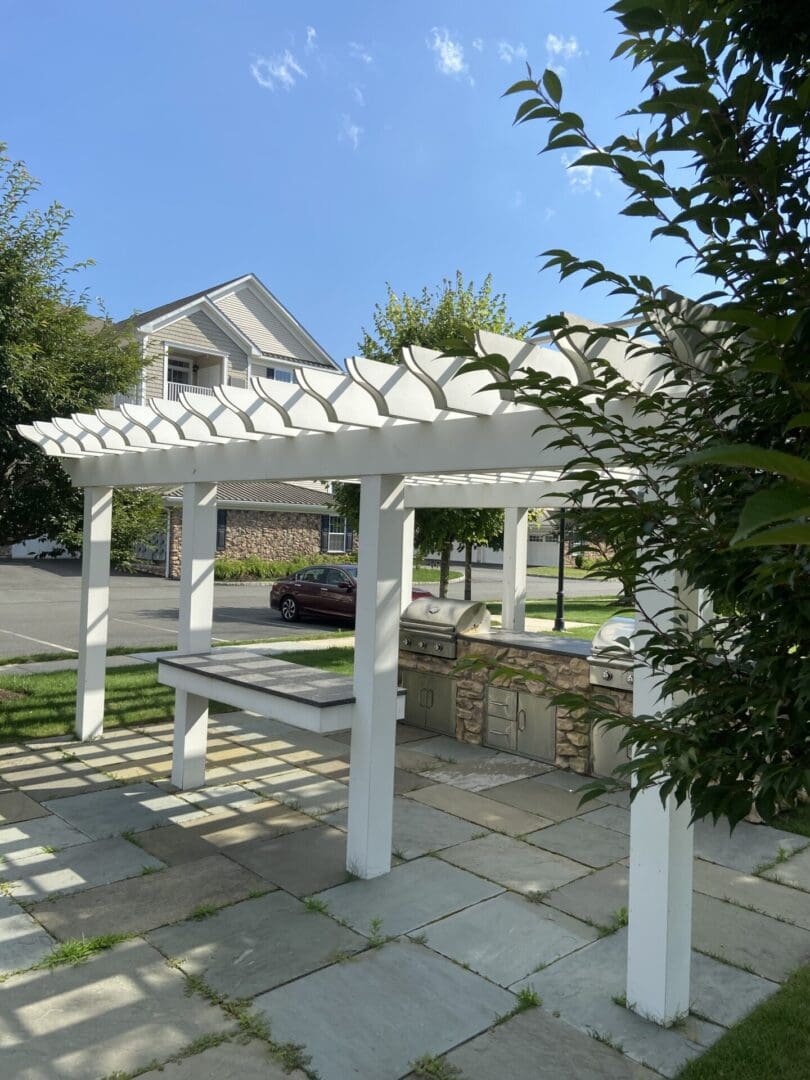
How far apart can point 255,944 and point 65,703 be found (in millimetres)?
5769

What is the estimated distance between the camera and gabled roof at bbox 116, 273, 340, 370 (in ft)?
88.7

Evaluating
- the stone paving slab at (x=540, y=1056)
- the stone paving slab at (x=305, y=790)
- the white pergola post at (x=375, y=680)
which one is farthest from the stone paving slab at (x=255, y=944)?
the stone paving slab at (x=305, y=790)

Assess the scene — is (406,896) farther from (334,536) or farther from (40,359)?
(334,536)

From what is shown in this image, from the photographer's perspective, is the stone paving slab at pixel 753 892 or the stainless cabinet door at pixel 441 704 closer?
the stone paving slab at pixel 753 892

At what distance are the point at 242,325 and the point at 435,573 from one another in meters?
12.4

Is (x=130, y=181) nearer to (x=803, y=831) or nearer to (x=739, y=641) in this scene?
(x=803, y=831)

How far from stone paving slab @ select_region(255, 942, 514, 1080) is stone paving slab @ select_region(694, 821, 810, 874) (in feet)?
8.28

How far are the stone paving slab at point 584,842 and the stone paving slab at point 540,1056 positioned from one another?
2020 millimetres

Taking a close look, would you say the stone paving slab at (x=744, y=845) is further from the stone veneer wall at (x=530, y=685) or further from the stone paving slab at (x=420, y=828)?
the stone paving slab at (x=420, y=828)

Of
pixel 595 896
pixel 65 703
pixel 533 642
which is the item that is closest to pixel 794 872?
pixel 595 896

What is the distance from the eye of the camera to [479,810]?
6.46 m

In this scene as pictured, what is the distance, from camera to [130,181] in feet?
62.6

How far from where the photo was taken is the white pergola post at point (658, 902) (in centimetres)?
358

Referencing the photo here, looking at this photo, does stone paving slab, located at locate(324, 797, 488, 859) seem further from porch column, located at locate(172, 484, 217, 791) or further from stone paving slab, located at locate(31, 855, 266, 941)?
porch column, located at locate(172, 484, 217, 791)
